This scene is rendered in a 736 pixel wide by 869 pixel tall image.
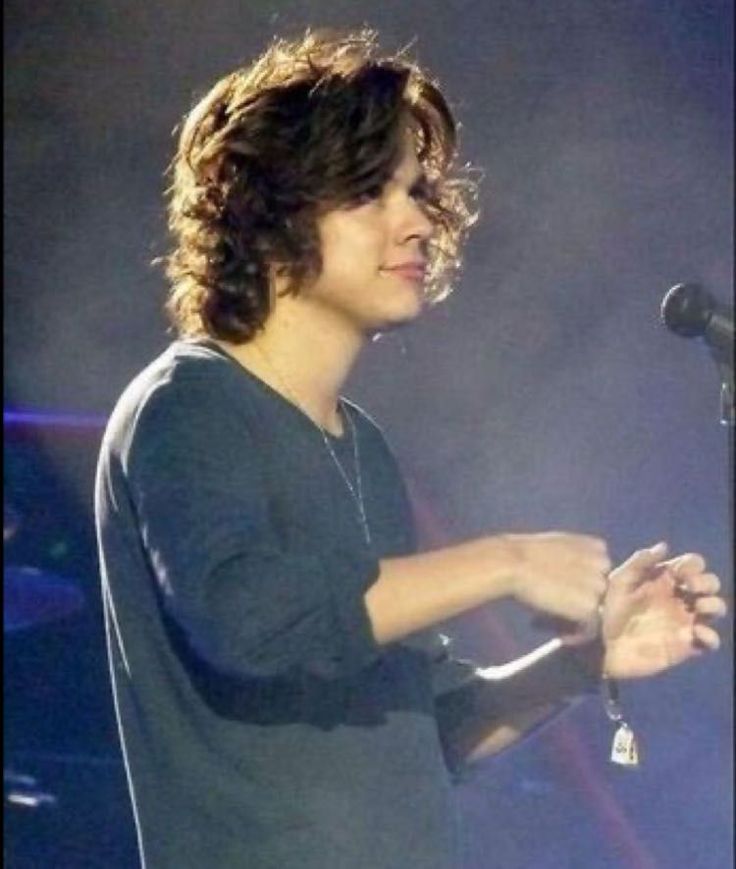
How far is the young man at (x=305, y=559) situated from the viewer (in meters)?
1.21

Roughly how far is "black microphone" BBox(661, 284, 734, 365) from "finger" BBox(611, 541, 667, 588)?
16 cm

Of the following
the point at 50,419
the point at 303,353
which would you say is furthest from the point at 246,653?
the point at 50,419

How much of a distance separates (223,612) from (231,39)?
1015 millimetres

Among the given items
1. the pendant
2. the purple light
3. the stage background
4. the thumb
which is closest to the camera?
the thumb

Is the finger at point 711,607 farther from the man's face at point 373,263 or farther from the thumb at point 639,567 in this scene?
the man's face at point 373,263

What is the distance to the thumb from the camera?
4.29 ft

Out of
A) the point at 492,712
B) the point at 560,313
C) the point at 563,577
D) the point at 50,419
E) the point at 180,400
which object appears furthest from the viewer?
the point at 50,419

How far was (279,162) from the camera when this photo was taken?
1.43 m

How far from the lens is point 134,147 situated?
249 centimetres

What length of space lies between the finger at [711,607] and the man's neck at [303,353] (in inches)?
12.1

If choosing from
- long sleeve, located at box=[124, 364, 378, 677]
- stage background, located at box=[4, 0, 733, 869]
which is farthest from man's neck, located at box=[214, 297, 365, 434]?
stage background, located at box=[4, 0, 733, 869]

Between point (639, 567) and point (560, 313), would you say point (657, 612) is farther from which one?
point (560, 313)

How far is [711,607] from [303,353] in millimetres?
353

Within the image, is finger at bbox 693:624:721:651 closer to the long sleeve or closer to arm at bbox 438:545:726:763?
arm at bbox 438:545:726:763
